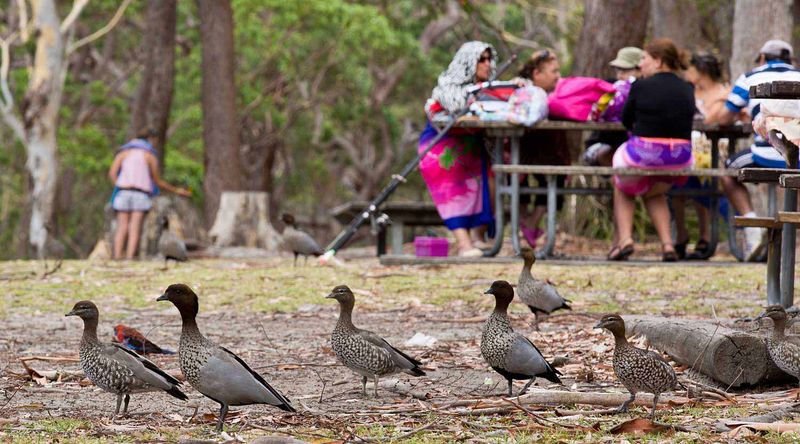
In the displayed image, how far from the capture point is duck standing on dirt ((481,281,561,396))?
5.65 meters

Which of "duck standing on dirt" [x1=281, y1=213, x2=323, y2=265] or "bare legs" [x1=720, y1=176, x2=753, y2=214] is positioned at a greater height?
"bare legs" [x1=720, y1=176, x2=753, y2=214]

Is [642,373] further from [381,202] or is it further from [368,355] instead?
[381,202]

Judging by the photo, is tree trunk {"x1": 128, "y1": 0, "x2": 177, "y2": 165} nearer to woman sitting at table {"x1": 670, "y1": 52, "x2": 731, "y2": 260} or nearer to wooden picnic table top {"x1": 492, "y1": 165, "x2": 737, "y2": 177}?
woman sitting at table {"x1": 670, "y1": 52, "x2": 731, "y2": 260}

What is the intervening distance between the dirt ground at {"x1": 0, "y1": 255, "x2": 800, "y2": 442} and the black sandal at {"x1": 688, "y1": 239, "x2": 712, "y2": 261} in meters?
1.17

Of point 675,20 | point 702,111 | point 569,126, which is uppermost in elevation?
point 675,20

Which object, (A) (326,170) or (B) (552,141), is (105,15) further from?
(B) (552,141)

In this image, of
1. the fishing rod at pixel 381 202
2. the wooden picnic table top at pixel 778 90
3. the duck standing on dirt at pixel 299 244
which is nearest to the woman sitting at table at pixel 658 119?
the fishing rod at pixel 381 202

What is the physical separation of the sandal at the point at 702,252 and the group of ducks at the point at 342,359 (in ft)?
22.7

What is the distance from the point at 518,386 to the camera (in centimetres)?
622

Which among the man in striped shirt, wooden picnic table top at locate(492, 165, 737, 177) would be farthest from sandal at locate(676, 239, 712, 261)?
wooden picnic table top at locate(492, 165, 737, 177)

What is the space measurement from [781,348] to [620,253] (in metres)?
6.57

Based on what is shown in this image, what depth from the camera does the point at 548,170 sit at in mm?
11625

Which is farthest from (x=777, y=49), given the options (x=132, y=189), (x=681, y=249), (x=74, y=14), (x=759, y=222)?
(x=74, y=14)

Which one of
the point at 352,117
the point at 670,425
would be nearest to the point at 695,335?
the point at 670,425
